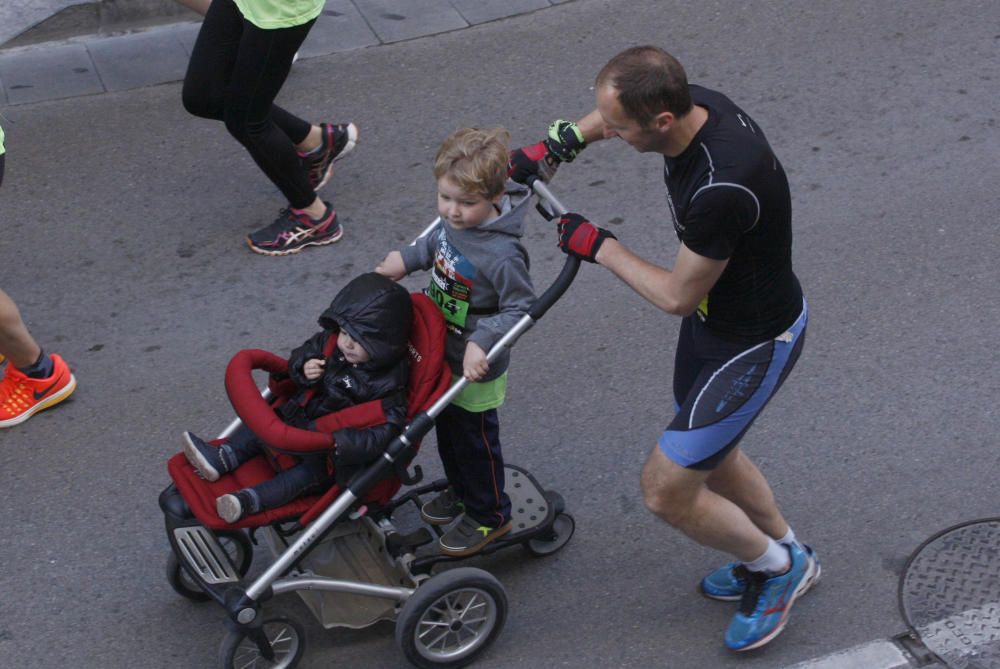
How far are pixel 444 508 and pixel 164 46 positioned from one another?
4677mm

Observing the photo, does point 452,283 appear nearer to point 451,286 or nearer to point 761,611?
point 451,286

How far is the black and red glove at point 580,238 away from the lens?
3.66 m

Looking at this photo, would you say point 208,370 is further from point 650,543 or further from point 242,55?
point 650,543

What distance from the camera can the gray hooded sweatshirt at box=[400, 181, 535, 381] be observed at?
387 centimetres

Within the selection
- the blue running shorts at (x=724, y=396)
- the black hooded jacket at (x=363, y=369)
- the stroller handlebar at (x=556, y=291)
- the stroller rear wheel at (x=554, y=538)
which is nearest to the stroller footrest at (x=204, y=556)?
the black hooded jacket at (x=363, y=369)

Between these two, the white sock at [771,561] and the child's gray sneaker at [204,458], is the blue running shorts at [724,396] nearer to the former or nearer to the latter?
the white sock at [771,561]

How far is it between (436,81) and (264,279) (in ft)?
7.00

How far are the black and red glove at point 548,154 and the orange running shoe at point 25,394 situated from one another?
88.7 inches

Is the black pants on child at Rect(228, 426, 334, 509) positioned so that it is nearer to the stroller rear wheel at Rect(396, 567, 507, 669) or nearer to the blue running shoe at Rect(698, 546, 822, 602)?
the stroller rear wheel at Rect(396, 567, 507, 669)

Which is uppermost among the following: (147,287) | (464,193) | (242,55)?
(464,193)

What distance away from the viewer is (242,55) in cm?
570

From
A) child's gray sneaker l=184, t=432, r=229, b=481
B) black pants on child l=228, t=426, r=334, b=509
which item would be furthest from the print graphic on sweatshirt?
child's gray sneaker l=184, t=432, r=229, b=481

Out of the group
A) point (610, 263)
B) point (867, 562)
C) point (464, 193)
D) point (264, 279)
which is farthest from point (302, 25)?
point (867, 562)

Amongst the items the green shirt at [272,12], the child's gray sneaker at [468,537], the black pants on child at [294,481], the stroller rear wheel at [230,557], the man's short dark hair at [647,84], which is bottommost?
the stroller rear wheel at [230,557]
